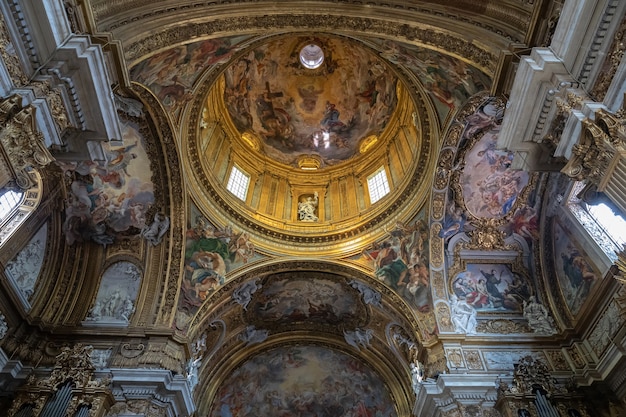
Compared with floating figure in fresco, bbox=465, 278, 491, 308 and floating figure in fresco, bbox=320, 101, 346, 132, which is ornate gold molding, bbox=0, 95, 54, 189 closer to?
floating figure in fresco, bbox=465, 278, 491, 308

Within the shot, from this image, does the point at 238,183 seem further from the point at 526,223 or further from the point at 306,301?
the point at 526,223

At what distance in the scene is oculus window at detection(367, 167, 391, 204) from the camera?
17.1 m

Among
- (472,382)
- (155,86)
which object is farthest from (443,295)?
(155,86)

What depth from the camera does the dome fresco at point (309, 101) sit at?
18.9 metres

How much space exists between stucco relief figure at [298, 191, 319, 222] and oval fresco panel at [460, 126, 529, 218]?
6141 mm

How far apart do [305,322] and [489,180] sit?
27.8 feet

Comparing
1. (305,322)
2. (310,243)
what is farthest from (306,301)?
(310,243)

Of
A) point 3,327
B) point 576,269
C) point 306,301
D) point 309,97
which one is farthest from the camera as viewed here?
point 309,97

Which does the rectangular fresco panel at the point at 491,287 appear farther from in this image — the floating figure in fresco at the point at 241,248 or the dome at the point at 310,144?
the floating figure in fresco at the point at 241,248

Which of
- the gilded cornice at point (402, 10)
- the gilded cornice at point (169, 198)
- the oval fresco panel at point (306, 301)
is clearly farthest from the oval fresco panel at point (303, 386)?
the gilded cornice at point (402, 10)

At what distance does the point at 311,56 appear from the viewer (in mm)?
20266

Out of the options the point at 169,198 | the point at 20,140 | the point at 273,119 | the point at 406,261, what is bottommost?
the point at 20,140

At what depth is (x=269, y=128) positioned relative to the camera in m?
20.1

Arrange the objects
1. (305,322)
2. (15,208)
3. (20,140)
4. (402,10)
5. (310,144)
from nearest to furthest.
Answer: (20,140)
(402,10)
(15,208)
(305,322)
(310,144)
